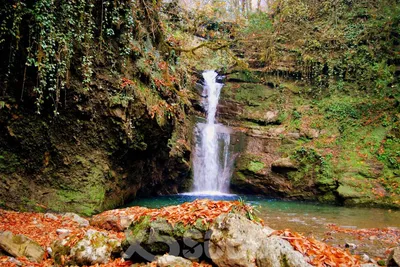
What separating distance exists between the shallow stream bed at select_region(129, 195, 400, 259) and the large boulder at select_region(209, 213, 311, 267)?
2424 millimetres

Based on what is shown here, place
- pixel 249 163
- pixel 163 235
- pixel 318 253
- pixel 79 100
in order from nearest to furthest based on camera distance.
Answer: pixel 318 253 < pixel 163 235 < pixel 79 100 < pixel 249 163

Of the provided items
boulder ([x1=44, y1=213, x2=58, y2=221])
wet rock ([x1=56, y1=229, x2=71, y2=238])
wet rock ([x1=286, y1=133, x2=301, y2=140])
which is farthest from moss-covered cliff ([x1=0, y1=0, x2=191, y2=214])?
wet rock ([x1=286, y1=133, x2=301, y2=140])

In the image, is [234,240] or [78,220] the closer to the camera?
[234,240]

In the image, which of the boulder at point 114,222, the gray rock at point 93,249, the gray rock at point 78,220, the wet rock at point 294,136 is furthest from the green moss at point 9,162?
the wet rock at point 294,136

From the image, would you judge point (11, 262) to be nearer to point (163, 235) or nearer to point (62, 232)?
point (62, 232)

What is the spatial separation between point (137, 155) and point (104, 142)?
5.43 ft

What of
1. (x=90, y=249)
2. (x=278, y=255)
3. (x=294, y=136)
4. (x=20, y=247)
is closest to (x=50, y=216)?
(x=20, y=247)

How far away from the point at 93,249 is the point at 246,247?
191cm

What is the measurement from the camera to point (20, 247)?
12.4ft

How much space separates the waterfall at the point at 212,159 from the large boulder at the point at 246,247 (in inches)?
443

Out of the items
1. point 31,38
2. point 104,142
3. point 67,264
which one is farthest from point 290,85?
point 67,264

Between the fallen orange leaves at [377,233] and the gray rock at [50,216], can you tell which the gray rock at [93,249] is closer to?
the gray rock at [50,216]

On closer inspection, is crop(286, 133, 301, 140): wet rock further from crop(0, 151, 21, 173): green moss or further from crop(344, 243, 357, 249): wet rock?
crop(0, 151, 21, 173): green moss

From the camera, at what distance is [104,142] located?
25.2 ft
